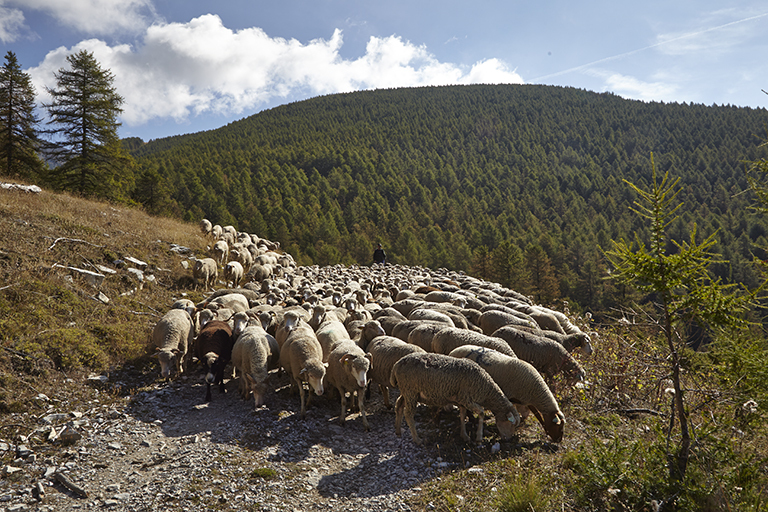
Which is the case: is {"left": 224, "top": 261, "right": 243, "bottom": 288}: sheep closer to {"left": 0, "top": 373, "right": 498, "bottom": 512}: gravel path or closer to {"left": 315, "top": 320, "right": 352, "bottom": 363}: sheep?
{"left": 315, "top": 320, "right": 352, "bottom": 363}: sheep

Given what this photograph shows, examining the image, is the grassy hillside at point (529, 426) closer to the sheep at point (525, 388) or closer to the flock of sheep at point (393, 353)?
the sheep at point (525, 388)

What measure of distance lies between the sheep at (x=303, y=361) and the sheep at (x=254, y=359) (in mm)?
549

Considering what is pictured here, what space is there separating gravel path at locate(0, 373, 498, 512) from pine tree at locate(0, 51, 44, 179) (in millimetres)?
29949

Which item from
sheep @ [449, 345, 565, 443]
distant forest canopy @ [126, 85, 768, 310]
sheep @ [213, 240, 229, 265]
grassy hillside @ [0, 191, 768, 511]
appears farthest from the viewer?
distant forest canopy @ [126, 85, 768, 310]

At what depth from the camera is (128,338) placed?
37.6 feet

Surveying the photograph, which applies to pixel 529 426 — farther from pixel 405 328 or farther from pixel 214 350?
pixel 214 350

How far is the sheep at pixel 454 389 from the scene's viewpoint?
7391mm

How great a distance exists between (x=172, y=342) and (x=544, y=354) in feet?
31.4

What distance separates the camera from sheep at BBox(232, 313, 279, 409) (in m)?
9.15

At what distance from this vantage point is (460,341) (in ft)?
32.1

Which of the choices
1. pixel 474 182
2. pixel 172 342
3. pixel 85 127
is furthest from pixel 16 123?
pixel 474 182

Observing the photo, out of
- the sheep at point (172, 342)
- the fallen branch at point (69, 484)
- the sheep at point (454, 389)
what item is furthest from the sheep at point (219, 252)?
the sheep at point (454, 389)

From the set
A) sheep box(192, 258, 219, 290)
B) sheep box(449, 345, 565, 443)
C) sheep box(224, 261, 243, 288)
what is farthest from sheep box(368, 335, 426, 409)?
sheep box(224, 261, 243, 288)

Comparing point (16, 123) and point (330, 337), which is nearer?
point (330, 337)
